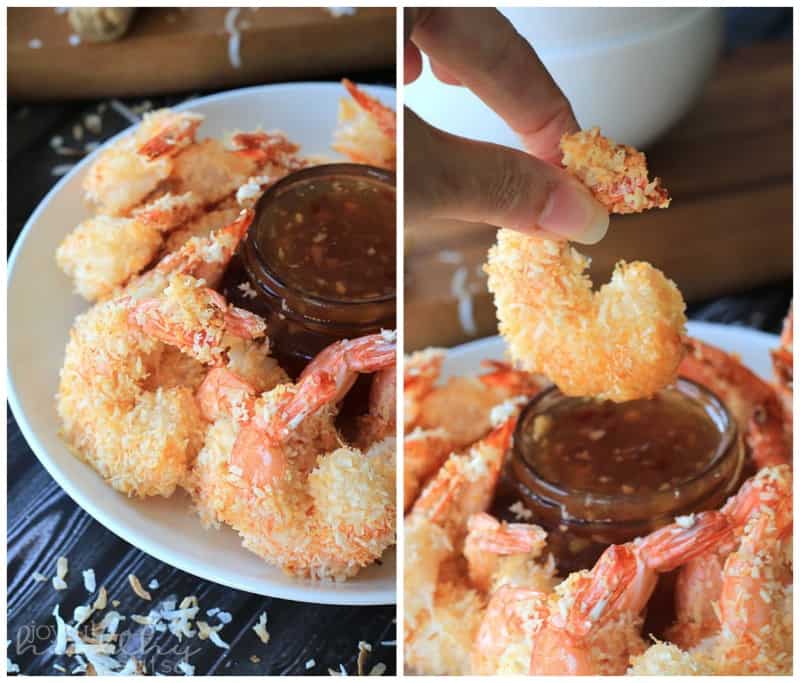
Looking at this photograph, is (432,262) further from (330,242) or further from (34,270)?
(34,270)

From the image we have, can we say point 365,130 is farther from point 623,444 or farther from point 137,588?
point 137,588

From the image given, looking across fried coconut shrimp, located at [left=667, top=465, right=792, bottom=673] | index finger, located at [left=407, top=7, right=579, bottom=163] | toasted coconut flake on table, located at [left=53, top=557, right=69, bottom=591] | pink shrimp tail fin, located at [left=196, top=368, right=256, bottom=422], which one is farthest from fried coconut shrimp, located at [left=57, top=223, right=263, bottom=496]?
fried coconut shrimp, located at [left=667, top=465, right=792, bottom=673]

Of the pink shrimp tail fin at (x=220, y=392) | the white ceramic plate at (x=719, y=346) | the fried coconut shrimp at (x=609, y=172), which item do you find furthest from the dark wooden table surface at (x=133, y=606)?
the fried coconut shrimp at (x=609, y=172)

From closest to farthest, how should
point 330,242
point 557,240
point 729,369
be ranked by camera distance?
point 557,240, point 330,242, point 729,369

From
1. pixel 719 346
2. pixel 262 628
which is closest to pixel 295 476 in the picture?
pixel 262 628

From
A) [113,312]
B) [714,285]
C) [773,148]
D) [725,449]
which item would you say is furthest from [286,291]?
[773,148]

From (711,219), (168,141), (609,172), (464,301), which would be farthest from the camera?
(711,219)

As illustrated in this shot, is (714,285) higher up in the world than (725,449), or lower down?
lower down
